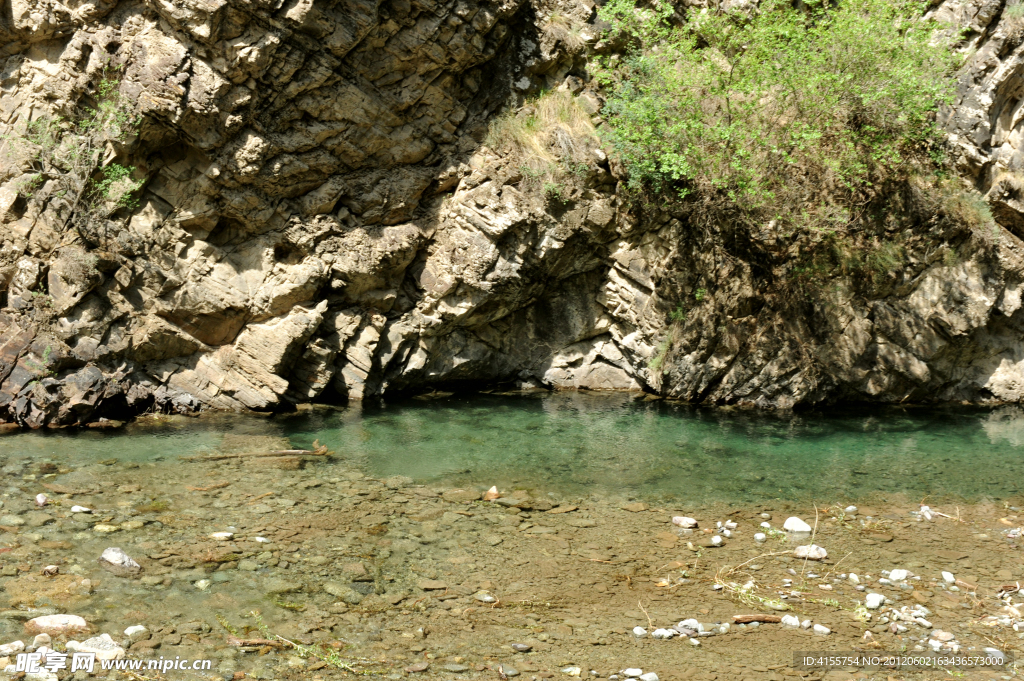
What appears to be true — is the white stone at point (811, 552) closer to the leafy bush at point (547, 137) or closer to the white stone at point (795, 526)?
the white stone at point (795, 526)

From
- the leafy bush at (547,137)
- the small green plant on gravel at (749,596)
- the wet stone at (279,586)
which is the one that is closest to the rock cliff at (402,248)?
the leafy bush at (547,137)

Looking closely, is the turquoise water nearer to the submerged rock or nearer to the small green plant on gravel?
the small green plant on gravel

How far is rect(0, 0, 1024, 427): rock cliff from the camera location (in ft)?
40.3

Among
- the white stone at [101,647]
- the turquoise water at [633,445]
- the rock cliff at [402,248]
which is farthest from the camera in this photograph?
the rock cliff at [402,248]

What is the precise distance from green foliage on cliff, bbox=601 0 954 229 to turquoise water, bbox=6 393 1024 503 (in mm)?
4045

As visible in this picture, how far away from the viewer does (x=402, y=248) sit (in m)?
14.1

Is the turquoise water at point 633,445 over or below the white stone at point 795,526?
over

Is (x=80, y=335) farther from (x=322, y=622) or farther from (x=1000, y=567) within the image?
(x=1000, y=567)

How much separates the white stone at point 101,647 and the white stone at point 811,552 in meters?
6.26

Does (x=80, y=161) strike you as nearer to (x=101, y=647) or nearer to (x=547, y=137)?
(x=547, y=137)

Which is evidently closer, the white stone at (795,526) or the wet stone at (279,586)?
the wet stone at (279,586)

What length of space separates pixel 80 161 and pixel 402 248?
544 cm

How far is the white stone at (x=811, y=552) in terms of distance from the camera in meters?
7.79

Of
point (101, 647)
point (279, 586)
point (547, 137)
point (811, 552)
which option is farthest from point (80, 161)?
point (811, 552)
